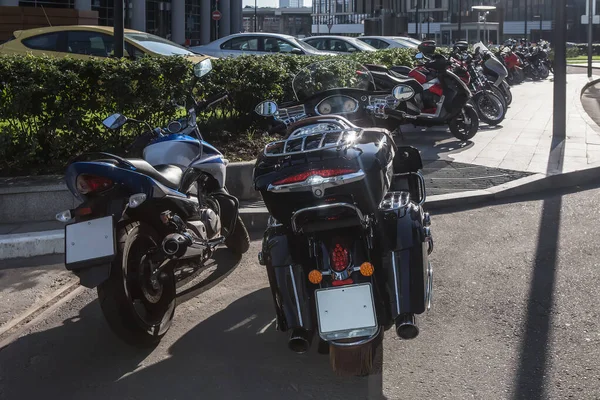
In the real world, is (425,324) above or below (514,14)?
below

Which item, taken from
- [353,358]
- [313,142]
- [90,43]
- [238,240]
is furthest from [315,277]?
[90,43]

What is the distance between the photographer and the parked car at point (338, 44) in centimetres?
2291

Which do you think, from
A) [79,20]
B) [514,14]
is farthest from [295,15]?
[79,20]

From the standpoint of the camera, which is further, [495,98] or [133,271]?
[495,98]

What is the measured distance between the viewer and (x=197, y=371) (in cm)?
432

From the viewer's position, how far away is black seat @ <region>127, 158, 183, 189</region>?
15.0 feet

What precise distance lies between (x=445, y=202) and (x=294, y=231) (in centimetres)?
433

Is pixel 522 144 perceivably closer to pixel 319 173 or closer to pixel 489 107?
pixel 489 107

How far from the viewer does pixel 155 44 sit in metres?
15.6

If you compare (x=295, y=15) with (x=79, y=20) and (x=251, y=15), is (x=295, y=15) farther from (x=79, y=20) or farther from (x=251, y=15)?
(x=79, y=20)

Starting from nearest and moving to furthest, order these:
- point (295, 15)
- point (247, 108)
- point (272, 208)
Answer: point (272, 208)
point (247, 108)
point (295, 15)

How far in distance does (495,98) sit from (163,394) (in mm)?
10238

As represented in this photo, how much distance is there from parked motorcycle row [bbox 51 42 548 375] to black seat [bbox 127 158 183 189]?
0.01 metres

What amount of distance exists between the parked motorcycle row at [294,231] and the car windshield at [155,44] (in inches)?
393
